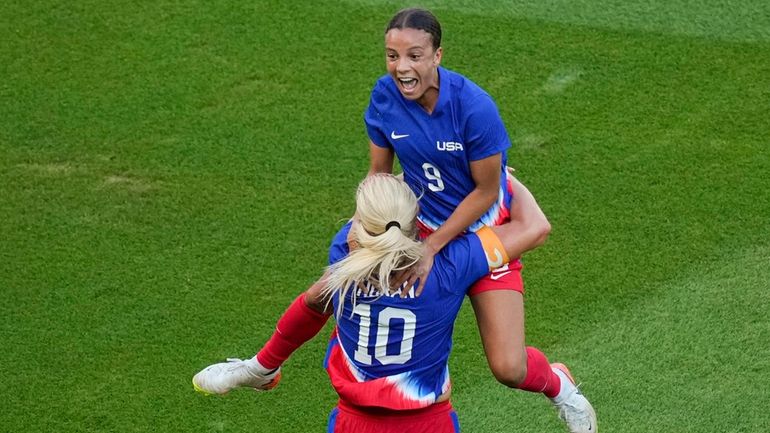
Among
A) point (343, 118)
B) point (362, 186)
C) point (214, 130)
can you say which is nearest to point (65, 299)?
point (214, 130)

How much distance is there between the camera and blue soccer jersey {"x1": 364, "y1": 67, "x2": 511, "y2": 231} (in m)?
4.78

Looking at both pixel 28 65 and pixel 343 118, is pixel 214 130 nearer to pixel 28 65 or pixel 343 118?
pixel 343 118

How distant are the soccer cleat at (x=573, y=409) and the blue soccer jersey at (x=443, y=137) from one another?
797mm

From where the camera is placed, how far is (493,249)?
4.76 metres

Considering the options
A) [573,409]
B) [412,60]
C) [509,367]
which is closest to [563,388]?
[573,409]

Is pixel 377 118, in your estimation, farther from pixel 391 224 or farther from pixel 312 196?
pixel 312 196

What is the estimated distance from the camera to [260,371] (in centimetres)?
523

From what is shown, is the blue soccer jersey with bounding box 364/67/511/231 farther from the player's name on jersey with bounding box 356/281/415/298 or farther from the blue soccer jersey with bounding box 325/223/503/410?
the player's name on jersey with bounding box 356/281/415/298

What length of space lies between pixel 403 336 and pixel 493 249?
0.54 m

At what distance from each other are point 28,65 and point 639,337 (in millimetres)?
4821

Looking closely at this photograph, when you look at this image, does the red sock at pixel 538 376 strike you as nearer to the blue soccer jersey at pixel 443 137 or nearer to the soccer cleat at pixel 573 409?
the soccer cleat at pixel 573 409

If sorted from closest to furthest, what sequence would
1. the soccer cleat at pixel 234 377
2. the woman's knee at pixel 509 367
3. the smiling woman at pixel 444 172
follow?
1. the smiling woman at pixel 444 172
2. the woman's knee at pixel 509 367
3. the soccer cleat at pixel 234 377

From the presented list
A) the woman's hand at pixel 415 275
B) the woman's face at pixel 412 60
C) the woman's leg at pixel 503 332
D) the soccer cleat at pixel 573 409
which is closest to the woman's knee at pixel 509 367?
the woman's leg at pixel 503 332

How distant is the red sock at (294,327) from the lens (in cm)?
500
